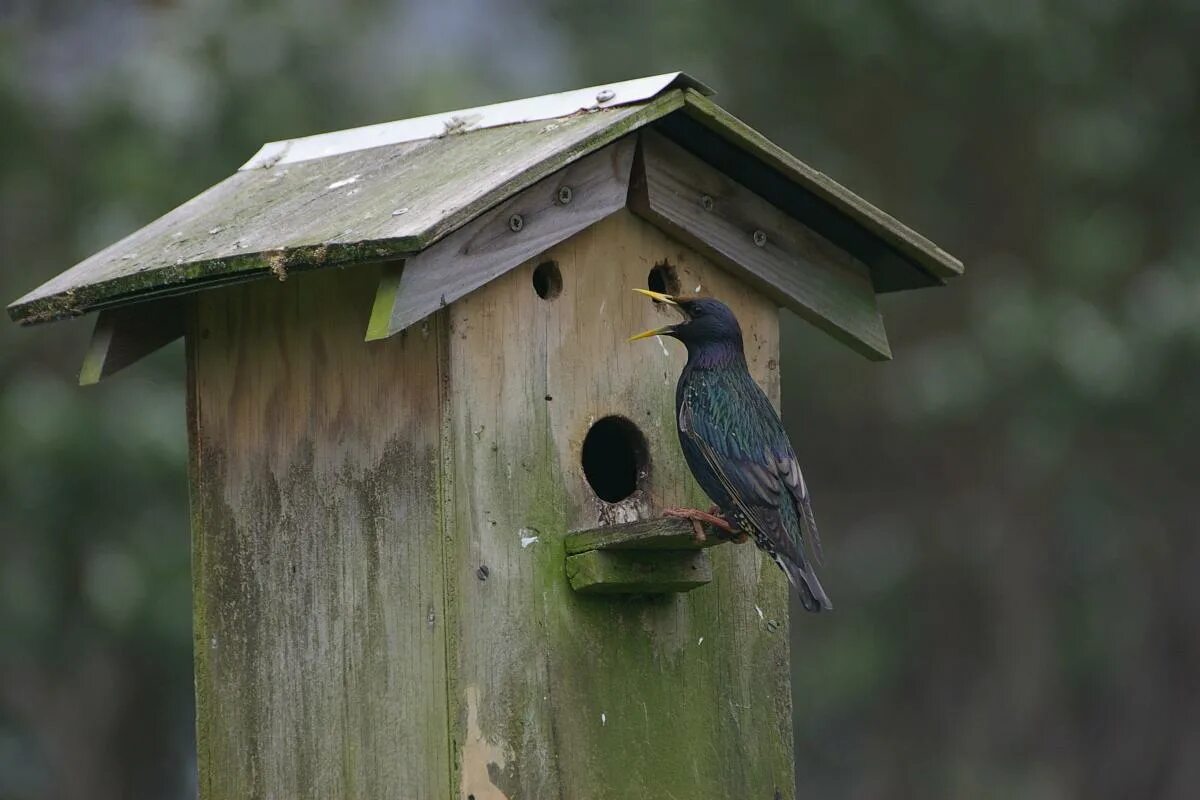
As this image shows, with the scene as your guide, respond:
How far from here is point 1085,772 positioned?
1738cm

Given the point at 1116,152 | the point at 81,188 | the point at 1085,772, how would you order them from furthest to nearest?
the point at 1085,772
the point at 1116,152
the point at 81,188

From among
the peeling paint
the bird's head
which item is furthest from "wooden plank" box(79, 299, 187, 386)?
the peeling paint

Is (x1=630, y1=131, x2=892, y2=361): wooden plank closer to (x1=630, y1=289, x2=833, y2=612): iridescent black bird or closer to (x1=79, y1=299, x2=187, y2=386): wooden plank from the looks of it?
(x1=630, y1=289, x2=833, y2=612): iridescent black bird

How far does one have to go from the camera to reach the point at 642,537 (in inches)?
180

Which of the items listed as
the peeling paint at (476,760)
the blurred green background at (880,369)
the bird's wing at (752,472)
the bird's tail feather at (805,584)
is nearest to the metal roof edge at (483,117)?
the bird's wing at (752,472)

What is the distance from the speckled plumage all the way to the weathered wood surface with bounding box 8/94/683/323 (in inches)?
21.0

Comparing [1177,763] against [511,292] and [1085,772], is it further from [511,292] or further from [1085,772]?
[511,292]

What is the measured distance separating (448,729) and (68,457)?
7.59 m

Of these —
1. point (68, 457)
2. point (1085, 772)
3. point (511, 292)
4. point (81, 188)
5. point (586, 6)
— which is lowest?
point (1085, 772)

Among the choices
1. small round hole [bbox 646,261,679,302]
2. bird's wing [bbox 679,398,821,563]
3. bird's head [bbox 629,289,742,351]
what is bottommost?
bird's wing [bbox 679,398,821,563]

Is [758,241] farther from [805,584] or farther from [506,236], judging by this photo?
[805,584]

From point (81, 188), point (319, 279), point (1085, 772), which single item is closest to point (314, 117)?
point (81, 188)

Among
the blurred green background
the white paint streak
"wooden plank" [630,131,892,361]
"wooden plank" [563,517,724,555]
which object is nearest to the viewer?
"wooden plank" [563,517,724,555]

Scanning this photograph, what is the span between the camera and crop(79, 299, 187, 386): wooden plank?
5484 millimetres
